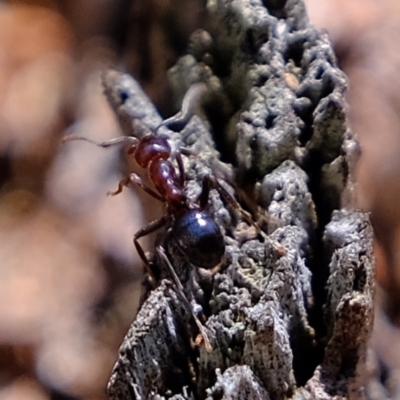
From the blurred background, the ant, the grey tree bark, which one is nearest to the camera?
the grey tree bark

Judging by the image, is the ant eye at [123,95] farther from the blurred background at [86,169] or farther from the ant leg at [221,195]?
the ant leg at [221,195]

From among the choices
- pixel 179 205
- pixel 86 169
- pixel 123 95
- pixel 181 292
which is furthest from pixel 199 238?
pixel 86 169


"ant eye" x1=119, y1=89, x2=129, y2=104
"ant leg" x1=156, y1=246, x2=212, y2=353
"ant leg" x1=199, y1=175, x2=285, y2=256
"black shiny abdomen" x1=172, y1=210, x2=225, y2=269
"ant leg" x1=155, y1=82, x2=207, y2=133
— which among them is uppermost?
"ant eye" x1=119, y1=89, x2=129, y2=104

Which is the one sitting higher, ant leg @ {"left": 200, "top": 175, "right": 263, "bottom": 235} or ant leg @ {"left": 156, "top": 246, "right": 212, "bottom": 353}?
ant leg @ {"left": 200, "top": 175, "right": 263, "bottom": 235}

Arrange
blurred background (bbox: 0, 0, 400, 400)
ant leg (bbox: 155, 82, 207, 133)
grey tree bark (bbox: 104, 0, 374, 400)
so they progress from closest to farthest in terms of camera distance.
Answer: grey tree bark (bbox: 104, 0, 374, 400) < ant leg (bbox: 155, 82, 207, 133) < blurred background (bbox: 0, 0, 400, 400)

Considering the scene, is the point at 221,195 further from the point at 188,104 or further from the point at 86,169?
the point at 86,169

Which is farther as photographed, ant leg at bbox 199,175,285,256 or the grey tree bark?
ant leg at bbox 199,175,285,256

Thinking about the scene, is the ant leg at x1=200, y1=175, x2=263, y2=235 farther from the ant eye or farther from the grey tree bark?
the ant eye

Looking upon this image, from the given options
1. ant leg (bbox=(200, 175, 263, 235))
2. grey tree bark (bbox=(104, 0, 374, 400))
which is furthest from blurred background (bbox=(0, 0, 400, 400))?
ant leg (bbox=(200, 175, 263, 235))
